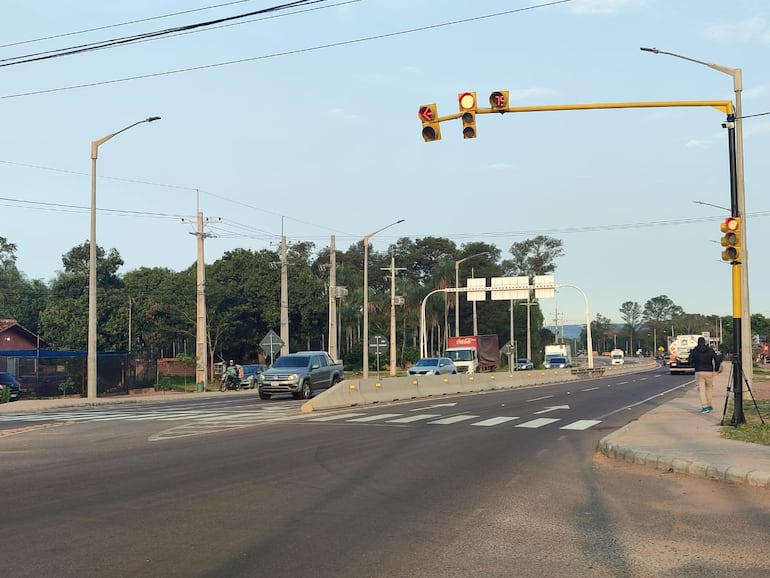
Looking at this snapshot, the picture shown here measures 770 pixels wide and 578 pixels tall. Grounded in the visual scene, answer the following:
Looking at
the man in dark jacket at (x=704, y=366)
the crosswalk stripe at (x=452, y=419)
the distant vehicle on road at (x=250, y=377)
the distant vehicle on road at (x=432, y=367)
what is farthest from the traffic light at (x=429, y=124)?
the distant vehicle on road at (x=250, y=377)

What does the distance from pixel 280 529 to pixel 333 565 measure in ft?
5.14

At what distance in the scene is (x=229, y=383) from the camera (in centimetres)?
5028

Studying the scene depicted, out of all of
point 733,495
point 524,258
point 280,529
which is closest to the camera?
point 280,529

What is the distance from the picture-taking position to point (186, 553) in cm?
759

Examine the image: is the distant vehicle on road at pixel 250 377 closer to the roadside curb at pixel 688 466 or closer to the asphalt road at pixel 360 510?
the asphalt road at pixel 360 510

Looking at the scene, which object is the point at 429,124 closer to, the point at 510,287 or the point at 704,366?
the point at 704,366

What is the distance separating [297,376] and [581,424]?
47.5 feet

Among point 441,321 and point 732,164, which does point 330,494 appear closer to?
point 732,164

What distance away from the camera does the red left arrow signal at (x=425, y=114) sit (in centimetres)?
1788

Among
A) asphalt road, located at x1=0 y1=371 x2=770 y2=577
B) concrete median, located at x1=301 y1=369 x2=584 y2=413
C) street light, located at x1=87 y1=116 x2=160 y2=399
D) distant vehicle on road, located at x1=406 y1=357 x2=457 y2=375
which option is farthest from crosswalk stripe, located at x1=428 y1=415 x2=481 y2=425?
distant vehicle on road, located at x1=406 y1=357 x2=457 y2=375

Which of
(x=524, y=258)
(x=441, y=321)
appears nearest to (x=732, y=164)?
(x=441, y=321)

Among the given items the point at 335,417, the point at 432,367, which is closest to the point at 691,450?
the point at 335,417

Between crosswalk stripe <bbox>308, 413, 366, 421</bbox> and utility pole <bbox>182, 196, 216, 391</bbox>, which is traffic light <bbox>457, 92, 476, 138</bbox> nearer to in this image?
crosswalk stripe <bbox>308, 413, 366, 421</bbox>

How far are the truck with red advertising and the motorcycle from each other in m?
14.9
